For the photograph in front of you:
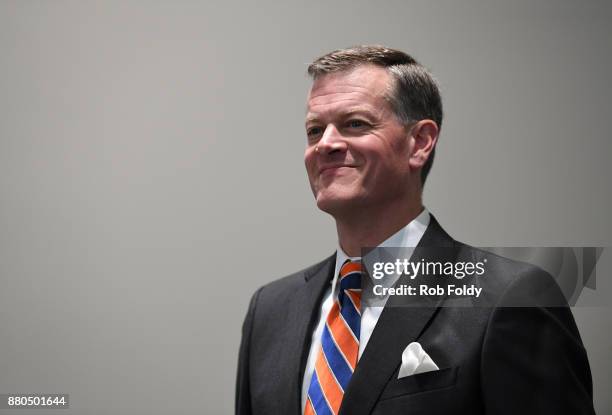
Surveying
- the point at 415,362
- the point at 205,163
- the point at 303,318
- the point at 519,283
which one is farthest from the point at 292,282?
the point at 205,163

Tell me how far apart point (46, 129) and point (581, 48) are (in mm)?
1977

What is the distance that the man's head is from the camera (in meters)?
1.59

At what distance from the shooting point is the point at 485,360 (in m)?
1.34

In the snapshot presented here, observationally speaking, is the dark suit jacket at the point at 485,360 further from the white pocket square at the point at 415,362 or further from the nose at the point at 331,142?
the nose at the point at 331,142

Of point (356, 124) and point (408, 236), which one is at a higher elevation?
point (356, 124)

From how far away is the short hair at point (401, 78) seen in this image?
65.2 inches

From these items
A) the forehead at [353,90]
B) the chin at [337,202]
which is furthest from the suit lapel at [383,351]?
the forehead at [353,90]

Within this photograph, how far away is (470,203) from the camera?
247 cm

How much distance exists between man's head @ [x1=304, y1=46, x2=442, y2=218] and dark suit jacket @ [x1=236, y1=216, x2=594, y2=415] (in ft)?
0.90

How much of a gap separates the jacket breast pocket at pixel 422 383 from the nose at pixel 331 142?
1.74 ft

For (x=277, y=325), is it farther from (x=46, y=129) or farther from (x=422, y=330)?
(x=46, y=129)

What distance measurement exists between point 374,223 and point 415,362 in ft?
1.22

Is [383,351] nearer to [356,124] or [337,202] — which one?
[337,202]

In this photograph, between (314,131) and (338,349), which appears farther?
(314,131)
